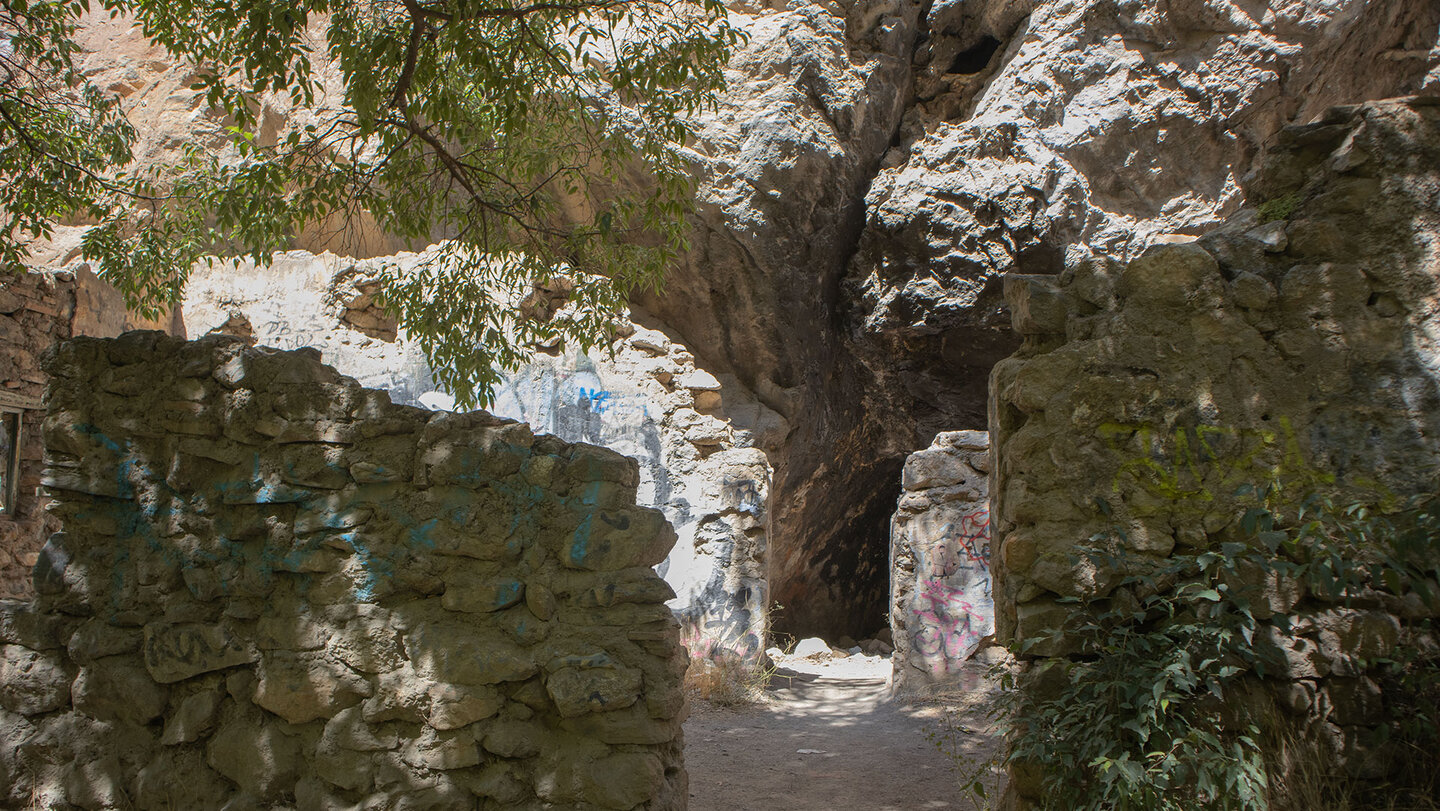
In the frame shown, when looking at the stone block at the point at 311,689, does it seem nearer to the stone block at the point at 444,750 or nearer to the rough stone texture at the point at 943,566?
the stone block at the point at 444,750

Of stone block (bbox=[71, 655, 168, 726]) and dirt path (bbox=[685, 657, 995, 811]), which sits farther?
dirt path (bbox=[685, 657, 995, 811])

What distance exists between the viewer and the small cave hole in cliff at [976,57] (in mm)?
9203

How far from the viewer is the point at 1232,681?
2623 millimetres

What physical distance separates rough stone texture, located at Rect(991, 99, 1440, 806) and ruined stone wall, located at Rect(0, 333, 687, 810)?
1342mm

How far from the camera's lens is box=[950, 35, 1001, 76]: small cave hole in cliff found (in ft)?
30.2

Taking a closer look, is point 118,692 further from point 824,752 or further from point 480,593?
point 824,752

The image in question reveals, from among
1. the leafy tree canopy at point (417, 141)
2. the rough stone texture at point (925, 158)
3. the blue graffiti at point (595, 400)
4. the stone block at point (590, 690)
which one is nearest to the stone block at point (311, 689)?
the stone block at point (590, 690)

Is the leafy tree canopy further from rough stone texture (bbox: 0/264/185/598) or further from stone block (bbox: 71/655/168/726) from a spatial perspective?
stone block (bbox: 71/655/168/726)

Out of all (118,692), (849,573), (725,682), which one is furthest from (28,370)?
(849,573)

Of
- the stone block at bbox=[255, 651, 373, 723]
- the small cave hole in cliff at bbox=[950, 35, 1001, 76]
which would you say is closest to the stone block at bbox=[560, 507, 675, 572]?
the stone block at bbox=[255, 651, 373, 723]

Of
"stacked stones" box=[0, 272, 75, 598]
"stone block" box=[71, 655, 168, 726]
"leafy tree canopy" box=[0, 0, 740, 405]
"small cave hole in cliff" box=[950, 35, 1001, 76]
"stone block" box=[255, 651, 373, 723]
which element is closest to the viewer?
"stone block" box=[255, 651, 373, 723]

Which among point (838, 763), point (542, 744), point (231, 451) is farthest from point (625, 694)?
point (838, 763)

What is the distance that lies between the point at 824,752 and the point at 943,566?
2246mm

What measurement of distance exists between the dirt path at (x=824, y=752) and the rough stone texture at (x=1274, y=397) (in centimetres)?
168
